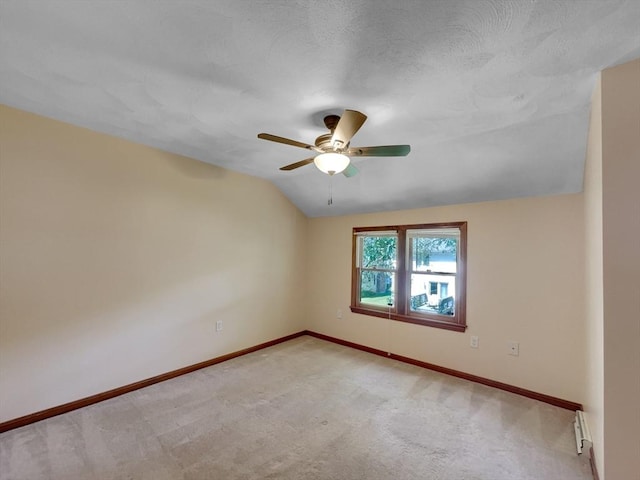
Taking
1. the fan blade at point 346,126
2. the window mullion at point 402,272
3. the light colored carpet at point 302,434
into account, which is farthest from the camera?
the window mullion at point 402,272

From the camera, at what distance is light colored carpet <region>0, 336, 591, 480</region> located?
5.97ft

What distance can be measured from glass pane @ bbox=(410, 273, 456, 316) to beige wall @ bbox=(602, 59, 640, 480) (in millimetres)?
1944

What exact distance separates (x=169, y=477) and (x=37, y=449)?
1.01 meters

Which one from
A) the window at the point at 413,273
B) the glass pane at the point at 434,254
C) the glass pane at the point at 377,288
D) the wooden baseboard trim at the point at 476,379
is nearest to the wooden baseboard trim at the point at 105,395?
the wooden baseboard trim at the point at 476,379

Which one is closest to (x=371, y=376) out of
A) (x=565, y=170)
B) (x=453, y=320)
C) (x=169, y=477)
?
(x=453, y=320)

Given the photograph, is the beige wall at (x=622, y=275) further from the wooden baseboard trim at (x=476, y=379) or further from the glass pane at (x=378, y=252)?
the glass pane at (x=378, y=252)

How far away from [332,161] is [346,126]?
1.05 ft

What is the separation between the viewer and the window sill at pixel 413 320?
326 cm

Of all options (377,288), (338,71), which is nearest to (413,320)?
(377,288)

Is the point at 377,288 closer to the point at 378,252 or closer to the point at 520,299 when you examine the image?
the point at 378,252

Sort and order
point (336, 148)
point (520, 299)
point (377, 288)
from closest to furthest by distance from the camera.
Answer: point (336, 148) < point (520, 299) < point (377, 288)

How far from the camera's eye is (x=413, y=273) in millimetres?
3711

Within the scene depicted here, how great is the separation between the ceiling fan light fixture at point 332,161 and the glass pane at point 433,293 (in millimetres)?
2116

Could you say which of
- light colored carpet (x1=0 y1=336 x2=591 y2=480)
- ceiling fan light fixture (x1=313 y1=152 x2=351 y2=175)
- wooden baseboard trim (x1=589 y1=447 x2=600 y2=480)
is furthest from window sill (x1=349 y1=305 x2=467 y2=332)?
ceiling fan light fixture (x1=313 y1=152 x2=351 y2=175)
